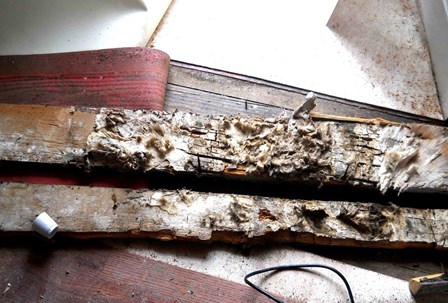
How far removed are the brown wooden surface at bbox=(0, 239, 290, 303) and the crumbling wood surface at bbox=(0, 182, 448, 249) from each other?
0.06m

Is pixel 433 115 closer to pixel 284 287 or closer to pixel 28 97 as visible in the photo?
pixel 284 287

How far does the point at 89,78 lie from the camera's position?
1239mm

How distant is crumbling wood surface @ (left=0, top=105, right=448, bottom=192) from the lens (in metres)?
1.05

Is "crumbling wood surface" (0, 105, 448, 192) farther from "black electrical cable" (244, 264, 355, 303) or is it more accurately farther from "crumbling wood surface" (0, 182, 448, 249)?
"black electrical cable" (244, 264, 355, 303)

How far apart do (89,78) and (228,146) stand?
538 mm

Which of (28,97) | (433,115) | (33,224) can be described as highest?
(433,115)

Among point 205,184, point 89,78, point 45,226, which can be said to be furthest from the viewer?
point 89,78

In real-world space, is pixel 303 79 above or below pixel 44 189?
above

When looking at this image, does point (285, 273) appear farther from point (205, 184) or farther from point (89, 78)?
point (89, 78)

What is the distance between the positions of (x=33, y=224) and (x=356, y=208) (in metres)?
0.88

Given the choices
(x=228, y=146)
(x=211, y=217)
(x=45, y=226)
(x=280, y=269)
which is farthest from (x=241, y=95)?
(x=45, y=226)

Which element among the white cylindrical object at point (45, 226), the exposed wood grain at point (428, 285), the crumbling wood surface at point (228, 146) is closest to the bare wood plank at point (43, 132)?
the crumbling wood surface at point (228, 146)

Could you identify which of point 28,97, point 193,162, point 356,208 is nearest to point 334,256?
A: point 356,208

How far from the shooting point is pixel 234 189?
114 centimetres
